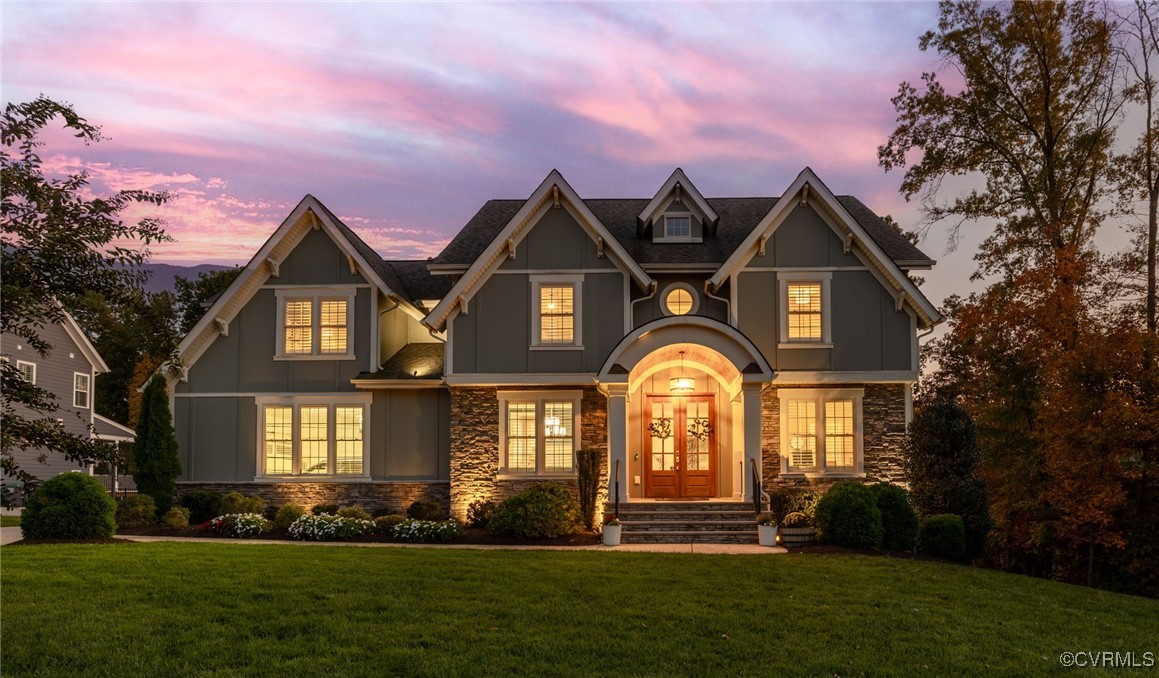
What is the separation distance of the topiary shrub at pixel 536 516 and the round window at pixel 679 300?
5.55 metres

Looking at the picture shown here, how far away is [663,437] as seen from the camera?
21.4 meters

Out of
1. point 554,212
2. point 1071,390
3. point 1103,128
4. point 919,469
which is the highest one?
point 1103,128

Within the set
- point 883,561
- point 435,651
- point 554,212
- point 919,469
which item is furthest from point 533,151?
point 435,651

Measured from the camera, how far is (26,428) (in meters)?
6.72

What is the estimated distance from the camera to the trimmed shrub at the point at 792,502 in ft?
60.4

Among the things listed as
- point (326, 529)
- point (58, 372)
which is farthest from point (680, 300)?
point (58, 372)

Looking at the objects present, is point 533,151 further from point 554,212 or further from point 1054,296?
point 1054,296

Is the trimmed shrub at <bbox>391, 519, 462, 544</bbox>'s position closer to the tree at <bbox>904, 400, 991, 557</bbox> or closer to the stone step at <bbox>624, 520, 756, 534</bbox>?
the stone step at <bbox>624, 520, 756, 534</bbox>

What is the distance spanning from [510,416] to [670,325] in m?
4.34

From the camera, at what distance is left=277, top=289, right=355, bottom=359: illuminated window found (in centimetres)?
2233

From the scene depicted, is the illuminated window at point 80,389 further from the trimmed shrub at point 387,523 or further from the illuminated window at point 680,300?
the illuminated window at point 680,300

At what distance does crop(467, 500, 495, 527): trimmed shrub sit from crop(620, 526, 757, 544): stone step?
3.36 m

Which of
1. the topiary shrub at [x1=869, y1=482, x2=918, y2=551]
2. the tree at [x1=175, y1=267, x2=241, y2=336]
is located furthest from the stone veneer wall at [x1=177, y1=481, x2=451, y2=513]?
the tree at [x1=175, y1=267, x2=241, y2=336]

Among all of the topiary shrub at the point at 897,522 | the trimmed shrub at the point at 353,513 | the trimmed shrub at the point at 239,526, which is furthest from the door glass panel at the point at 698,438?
the trimmed shrub at the point at 239,526
